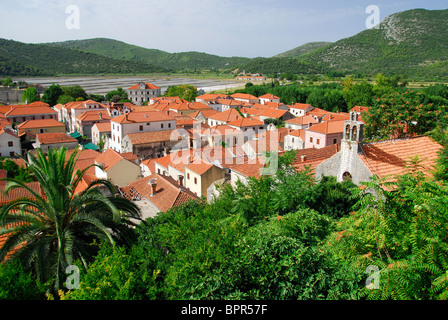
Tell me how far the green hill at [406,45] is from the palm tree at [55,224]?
12906 cm

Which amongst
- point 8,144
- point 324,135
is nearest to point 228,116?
point 324,135

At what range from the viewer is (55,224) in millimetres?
10719

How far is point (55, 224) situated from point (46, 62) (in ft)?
604

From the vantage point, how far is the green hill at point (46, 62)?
145500 mm

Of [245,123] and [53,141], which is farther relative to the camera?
[245,123]

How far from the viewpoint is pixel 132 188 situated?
27.0 meters

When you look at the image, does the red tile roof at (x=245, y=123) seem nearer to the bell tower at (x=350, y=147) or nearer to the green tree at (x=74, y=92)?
the bell tower at (x=350, y=147)

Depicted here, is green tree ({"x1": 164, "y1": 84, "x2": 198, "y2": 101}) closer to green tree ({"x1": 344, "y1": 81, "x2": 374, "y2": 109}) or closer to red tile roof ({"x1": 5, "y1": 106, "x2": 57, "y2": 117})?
red tile roof ({"x1": 5, "y1": 106, "x2": 57, "y2": 117})

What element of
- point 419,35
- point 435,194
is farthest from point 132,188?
point 419,35

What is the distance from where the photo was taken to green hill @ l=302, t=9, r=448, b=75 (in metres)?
116

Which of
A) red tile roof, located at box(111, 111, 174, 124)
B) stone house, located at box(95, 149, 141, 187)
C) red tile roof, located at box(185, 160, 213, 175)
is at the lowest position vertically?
stone house, located at box(95, 149, 141, 187)

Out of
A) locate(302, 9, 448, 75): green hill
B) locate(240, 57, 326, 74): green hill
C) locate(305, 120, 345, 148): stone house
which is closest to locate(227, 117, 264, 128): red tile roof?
locate(305, 120, 345, 148): stone house

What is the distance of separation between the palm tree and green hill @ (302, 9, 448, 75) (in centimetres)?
12906

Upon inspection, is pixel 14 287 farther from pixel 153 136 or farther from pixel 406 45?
pixel 406 45
